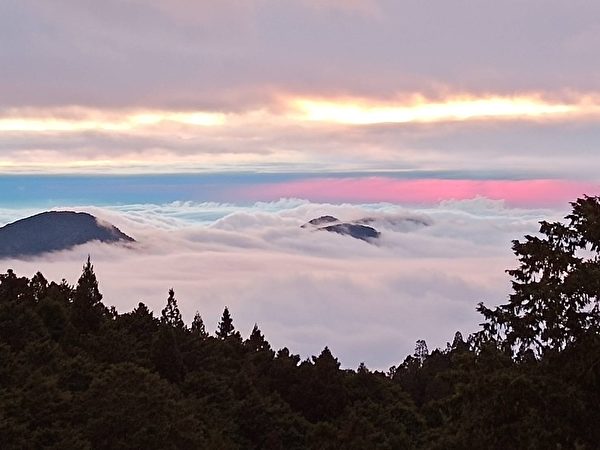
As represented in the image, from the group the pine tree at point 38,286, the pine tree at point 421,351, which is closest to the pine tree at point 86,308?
the pine tree at point 38,286

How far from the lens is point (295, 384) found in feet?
185

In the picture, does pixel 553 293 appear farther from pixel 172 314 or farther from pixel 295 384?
pixel 172 314

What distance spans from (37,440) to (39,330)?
21.2 metres

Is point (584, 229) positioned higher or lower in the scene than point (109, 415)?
higher

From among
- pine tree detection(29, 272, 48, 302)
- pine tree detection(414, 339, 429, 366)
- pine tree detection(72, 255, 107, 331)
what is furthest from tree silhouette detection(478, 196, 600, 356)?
pine tree detection(414, 339, 429, 366)

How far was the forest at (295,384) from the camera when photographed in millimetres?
14719

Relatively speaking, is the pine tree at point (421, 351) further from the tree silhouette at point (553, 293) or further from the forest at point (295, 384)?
the tree silhouette at point (553, 293)

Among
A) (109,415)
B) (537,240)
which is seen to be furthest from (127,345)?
(537,240)

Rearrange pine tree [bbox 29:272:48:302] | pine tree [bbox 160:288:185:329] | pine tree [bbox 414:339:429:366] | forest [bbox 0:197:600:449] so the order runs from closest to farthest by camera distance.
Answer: forest [bbox 0:197:600:449] → pine tree [bbox 160:288:185:329] → pine tree [bbox 29:272:48:302] → pine tree [bbox 414:339:429:366]

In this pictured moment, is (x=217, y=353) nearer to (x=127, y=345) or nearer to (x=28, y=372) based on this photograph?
(x=127, y=345)

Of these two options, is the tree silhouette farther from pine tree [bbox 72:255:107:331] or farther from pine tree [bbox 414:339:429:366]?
pine tree [bbox 414:339:429:366]

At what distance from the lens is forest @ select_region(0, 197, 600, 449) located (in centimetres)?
→ 1472

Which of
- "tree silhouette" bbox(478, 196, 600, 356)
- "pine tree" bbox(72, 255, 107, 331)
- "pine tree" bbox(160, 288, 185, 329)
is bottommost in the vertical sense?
"pine tree" bbox(160, 288, 185, 329)

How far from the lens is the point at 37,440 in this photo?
1059 inches
